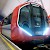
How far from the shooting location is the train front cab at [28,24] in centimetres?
534

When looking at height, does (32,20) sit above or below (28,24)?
above

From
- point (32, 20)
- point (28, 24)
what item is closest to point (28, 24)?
point (28, 24)

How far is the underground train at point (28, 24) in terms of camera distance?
17.5 feet

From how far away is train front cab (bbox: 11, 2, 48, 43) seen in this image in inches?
210

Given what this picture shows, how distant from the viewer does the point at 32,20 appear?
18.3 feet

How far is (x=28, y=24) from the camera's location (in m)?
5.53

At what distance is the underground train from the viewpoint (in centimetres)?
534

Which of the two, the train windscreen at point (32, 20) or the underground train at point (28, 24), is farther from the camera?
the train windscreen at point (32, 20)

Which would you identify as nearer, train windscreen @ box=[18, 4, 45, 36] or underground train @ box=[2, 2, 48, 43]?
underground train @ box=[2, 2, 48, 43]

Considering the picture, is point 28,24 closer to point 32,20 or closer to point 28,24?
point 28,24

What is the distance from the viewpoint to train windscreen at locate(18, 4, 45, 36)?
5.46 metres

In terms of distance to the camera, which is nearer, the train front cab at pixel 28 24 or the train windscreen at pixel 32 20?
the train front cab at pixel 28 24

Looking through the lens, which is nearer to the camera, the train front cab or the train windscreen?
the train front cab

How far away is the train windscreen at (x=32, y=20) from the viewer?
546cm
